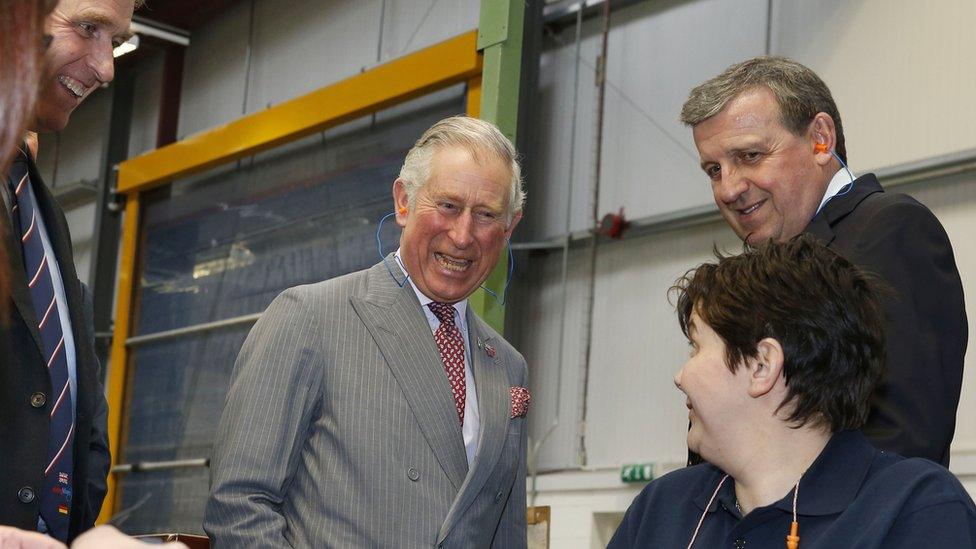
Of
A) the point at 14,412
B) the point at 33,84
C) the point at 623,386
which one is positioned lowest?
the point at 14,412

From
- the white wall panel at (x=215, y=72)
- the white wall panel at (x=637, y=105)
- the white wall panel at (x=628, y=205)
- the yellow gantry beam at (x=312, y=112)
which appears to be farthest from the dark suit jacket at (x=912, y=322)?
the white wall panel at (x=215, y=72)

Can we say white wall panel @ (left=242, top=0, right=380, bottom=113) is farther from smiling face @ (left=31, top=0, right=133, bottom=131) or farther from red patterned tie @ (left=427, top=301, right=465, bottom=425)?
smiling face @ (left=31, top=0, right=133, bottom=131)

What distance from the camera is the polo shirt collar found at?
173 centimetres

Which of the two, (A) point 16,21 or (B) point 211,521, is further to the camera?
(B) point 211,521

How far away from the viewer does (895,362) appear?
1.96 m

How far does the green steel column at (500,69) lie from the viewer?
5.99 m

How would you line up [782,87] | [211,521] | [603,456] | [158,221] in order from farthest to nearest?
[158,221] → [603,456] → [782,87] → [211,521]

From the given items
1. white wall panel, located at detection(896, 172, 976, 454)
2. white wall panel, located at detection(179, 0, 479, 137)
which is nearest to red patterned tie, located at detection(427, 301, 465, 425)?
white wall panel, located at detection(896, 172, 976, 454)

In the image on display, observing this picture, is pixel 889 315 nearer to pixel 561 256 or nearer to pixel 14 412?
pixel 14 412

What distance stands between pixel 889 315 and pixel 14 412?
4.41 feet

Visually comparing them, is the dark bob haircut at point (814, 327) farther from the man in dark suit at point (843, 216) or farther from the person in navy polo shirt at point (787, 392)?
the man in dark suit at point (843, 216)

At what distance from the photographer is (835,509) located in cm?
172

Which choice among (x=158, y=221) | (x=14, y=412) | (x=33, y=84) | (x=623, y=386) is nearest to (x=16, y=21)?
(x=33, y=84)

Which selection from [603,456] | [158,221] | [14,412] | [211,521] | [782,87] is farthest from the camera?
[158,221]
